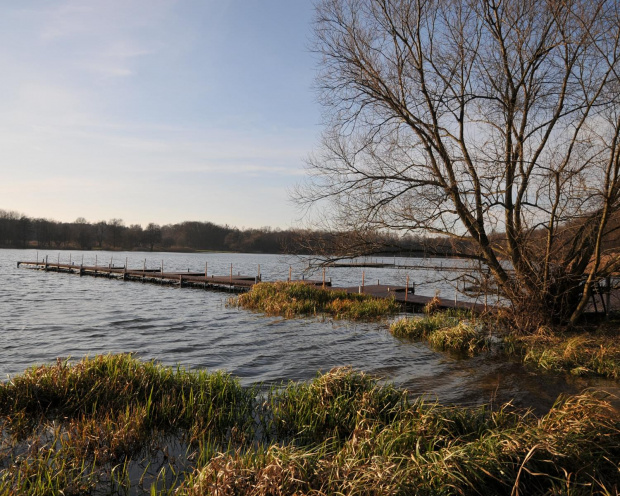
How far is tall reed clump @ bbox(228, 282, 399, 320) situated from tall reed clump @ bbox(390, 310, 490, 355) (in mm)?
3788

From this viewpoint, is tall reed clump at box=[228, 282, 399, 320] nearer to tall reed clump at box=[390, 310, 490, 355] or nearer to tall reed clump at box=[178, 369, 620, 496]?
tall reed clump at box=[390, 310, 490, 355]

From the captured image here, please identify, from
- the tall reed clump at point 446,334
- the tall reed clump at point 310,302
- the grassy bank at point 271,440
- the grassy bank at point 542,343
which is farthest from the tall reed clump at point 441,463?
the tall reed clump at point 310,302

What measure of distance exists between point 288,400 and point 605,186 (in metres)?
9.33

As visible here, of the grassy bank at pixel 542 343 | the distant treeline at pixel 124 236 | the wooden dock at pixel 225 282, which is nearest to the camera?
the grassy bank at pixel 542 343

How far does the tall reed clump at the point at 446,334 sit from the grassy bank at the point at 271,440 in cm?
562

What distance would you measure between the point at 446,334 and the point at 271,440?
799cm

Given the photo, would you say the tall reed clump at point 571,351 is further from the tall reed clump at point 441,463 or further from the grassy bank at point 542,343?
the tall reed clump at point 441,463

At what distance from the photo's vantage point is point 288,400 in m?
6.55

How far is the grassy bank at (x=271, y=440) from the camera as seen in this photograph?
148 inches

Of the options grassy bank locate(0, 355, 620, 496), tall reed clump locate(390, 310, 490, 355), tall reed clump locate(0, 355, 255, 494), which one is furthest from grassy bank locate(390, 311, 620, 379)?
tall reed clump locate(0, 355, 255, 494)

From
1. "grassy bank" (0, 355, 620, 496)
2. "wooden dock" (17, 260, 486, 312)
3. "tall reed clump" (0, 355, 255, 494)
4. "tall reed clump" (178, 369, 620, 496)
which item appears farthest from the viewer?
"wooden dock" (17, 260, 486, 312)

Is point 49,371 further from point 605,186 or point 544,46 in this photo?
point 544,46

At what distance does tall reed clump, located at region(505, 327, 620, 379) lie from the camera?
9172 millimetres

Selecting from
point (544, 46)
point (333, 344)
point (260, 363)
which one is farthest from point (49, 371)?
point (544, 46)
